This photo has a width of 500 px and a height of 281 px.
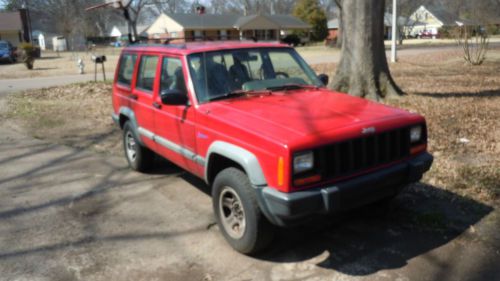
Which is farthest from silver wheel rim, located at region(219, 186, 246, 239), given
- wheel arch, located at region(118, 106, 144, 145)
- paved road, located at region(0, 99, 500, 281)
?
wheel arch, located at region(118, 106, 144, 145)

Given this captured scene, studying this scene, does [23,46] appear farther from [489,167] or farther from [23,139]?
[489,167]

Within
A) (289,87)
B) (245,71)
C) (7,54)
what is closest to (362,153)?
(289,87)

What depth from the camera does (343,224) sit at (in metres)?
4.49

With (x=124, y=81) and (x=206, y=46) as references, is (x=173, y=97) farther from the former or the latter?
(x=124, y=81)

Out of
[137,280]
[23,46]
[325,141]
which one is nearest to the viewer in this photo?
[325,141]

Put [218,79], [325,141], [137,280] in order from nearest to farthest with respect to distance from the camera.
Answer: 1. [325,141]
2. [137,280]
3. [218,79]

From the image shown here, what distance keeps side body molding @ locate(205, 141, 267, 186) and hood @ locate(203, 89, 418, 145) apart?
0.19 meters

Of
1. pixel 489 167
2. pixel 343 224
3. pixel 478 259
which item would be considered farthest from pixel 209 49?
pixel 489 167

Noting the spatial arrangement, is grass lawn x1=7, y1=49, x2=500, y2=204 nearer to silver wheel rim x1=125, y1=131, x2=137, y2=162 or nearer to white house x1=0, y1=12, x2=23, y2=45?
silver wheel rim x1=125, y1=131, x2=137, y2=162

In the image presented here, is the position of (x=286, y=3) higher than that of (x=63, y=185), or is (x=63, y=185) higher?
(x=286, y=3)

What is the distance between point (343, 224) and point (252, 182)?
140 centimetres

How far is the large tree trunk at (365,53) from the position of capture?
9.25m

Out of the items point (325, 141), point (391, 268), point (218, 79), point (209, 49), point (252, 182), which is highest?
point (209, 49)

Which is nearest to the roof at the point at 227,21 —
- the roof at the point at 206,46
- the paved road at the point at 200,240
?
the roof at the point at 206,46
